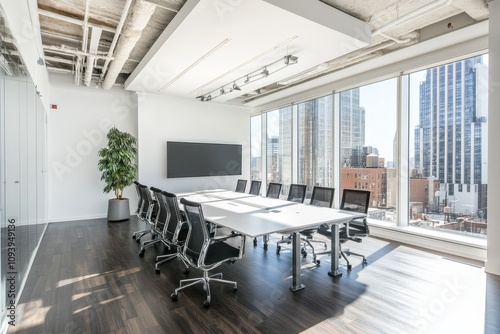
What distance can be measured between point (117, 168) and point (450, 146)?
21.0 ft

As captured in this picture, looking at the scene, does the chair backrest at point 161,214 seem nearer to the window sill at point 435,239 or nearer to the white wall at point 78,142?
the white wall at point 78,142

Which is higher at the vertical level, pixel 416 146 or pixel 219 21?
pixel 219 21

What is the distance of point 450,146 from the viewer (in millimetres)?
4312

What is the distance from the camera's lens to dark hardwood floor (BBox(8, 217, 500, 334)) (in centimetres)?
230

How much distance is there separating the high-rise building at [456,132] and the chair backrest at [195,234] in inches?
159

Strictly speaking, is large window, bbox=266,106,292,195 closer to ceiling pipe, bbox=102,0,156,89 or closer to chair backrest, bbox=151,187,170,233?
chair backrest, bbox=151,187,170,233

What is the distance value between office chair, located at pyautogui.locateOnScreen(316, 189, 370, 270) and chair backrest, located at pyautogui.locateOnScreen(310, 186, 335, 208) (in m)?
0.21

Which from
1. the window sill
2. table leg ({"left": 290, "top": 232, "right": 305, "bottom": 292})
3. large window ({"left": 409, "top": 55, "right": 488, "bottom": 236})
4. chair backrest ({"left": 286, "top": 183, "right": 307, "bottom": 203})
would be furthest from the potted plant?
large window ({"left": 409, "top": 55, "right": 488, "bottom": 236})

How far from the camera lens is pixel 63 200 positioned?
6.17m

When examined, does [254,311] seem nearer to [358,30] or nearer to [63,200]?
[358,30]

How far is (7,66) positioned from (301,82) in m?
5.20

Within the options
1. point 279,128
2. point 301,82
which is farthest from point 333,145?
point 279,128

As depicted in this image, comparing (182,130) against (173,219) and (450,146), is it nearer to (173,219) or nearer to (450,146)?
(173,219)

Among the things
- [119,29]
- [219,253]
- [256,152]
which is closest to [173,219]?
Result: [219,253]
